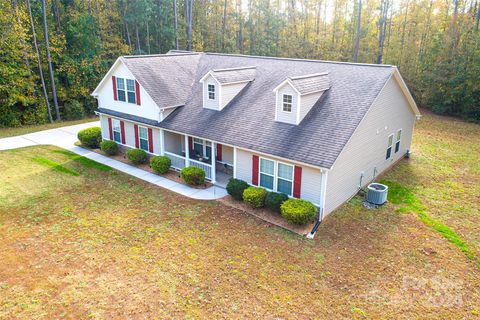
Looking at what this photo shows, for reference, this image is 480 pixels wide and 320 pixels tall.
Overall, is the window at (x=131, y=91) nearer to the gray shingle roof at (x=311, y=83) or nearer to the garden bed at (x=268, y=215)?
the garden bed at (x=268, y=215)

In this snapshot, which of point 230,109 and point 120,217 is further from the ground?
point 230,109

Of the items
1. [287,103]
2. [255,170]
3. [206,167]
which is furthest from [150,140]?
[287,103]

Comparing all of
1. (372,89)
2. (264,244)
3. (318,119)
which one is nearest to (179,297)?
(264,244)

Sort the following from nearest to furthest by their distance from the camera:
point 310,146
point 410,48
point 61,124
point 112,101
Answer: point 310,146
point 112,101
point 61,124
point 410,48

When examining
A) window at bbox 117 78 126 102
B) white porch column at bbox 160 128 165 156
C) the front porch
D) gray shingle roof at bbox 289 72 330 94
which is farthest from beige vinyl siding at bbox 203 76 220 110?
window at bbox 117 78 126 102

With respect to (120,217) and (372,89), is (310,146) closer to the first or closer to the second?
(372,89)

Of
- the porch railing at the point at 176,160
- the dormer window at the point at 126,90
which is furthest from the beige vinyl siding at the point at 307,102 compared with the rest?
the dormer window at the point at 126,90
